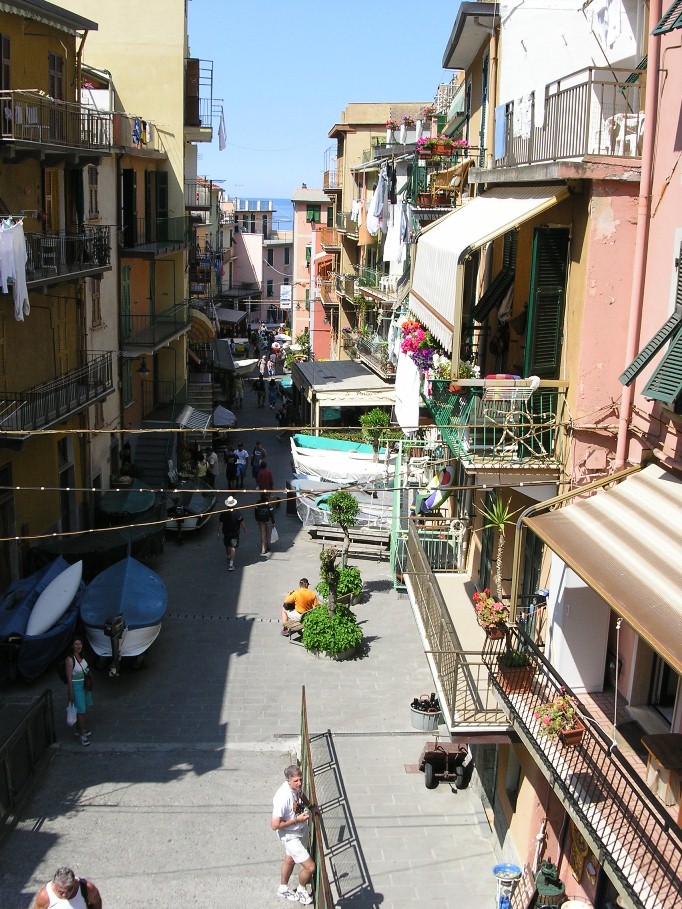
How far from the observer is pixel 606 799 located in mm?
8500

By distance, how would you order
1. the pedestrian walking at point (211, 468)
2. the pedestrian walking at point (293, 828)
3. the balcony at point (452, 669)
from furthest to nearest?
the pedestrian walking at point (211, 468)
the pedestrian walking at point (293, 828)
the balcony at point (452, 669)

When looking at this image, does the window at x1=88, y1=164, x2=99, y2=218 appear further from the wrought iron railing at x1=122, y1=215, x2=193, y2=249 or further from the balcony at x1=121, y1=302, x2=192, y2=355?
the balcony at x1=121, y1=302, x2=192, y2=355

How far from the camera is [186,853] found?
492 inches

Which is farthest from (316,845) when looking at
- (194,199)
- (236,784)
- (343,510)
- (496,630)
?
(194,199)

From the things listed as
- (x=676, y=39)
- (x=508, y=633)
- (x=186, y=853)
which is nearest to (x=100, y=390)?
(x=186, y=853)

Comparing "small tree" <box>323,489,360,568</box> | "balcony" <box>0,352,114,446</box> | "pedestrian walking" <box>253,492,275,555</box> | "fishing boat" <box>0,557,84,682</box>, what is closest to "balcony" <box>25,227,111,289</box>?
"balcony" <box>0,352,114,446</box>

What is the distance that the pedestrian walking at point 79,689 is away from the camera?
14898 mm

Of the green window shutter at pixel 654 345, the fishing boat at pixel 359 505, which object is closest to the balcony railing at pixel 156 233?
the fishing boat at pixel 359 505

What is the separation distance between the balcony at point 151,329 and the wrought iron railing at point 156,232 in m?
2.29

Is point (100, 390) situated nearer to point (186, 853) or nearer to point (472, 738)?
point (186, 853)

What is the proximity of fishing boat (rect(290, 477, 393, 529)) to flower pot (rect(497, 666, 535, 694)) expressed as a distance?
46.0 feet

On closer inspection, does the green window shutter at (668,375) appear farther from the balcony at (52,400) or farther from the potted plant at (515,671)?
the balcony at (52,400)

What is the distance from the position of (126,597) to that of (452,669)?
821cm

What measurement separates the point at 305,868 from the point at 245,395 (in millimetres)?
43333
